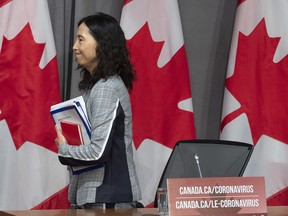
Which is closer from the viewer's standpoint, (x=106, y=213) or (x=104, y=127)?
(x=106, y=213)

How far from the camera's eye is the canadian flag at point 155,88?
12.2 feet

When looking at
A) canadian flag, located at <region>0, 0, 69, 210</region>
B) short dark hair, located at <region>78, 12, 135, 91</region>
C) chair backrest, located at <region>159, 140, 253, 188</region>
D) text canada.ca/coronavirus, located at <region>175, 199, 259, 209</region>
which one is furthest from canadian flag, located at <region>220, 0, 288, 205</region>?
text canada.ca/coronavirus, located at <region>175, 199, 259, 209</region>

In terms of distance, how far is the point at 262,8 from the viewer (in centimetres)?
365

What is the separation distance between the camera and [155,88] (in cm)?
373

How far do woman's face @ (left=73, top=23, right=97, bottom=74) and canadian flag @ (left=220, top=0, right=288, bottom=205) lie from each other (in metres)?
0.98

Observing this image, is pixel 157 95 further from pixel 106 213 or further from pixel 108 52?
pixel 106 213

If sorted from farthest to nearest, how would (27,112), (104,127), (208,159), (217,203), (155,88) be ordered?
(155,88)
(27,112)
(208,159)
(104,127)
(217,203)

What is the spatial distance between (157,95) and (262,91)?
579mm

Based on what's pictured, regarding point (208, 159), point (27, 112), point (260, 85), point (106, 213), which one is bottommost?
point (106, 213)

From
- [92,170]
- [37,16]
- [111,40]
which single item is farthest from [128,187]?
[37,16]

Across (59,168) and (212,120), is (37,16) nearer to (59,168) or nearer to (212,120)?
(59,168)

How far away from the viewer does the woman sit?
2785mm

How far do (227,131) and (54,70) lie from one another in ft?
3.31

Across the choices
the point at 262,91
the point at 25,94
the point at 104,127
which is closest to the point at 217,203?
the point at 104,127
